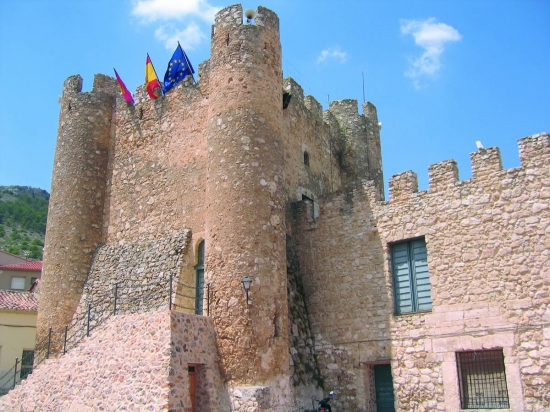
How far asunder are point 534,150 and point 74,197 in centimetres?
1241

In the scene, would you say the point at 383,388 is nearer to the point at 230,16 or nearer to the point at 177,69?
the point at 230,16

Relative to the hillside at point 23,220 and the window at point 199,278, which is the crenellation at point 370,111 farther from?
the hillside at point 23,220

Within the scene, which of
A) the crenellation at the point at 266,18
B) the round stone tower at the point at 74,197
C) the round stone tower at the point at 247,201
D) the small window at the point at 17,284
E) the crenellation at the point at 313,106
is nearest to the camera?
the round stone tower at the point at 247,201

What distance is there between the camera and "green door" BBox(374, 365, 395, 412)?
1332cm

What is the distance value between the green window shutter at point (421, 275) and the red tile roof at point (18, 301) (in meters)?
16.6

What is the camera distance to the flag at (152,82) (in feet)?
58.3

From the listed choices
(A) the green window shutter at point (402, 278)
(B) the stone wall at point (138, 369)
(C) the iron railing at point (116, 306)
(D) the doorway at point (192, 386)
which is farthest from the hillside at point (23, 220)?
(A) the green window shutter at point (402, 278)

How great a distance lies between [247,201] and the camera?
13180 millimetres

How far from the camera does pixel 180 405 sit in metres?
10.8

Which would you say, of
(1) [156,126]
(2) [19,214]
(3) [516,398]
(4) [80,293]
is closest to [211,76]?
(1) [156,126]

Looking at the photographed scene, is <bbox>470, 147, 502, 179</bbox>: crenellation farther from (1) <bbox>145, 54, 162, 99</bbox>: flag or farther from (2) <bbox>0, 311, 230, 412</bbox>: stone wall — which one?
(1) <bbox>145, 54, 162, 99</bbox>: flag

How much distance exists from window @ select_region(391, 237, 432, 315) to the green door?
140cm

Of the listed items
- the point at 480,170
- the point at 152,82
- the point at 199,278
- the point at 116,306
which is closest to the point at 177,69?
the point at 152,82

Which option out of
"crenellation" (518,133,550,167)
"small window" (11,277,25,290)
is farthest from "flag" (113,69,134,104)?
"small window" (11,277,25,290)
